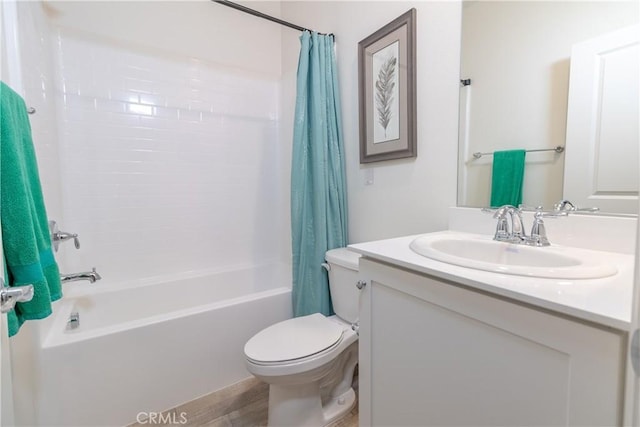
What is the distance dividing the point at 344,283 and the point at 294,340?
14.2 inches

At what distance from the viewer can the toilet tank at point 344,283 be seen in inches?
54.4

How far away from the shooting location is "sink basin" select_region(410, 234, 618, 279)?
2.04 feet

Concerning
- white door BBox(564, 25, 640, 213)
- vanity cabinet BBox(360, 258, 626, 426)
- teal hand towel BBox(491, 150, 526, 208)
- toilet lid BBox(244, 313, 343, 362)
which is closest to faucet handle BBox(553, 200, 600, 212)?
white door BBox(564, 25, 640, 213)

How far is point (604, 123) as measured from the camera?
2.79ft

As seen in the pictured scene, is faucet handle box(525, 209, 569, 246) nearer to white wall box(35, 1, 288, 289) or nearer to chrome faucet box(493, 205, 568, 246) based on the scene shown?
chrome faucet box(493, 205, 568, 246)

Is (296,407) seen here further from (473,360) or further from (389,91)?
(389,91)

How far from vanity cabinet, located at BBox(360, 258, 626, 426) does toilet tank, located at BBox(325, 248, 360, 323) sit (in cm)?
40

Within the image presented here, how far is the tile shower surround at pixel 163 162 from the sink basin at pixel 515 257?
5.16 ft

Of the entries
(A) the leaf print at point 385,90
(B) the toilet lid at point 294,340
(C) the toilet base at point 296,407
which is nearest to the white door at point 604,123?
(A) the leaf print at point 385,90

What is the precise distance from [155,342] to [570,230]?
1.71 meters

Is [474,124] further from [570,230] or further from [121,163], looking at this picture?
[121,163]

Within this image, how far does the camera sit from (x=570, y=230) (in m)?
0.90

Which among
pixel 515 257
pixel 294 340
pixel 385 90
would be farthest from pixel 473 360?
pixel 385 90

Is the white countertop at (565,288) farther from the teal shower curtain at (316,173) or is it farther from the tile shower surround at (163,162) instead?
the tile shower surround at (163,162)
